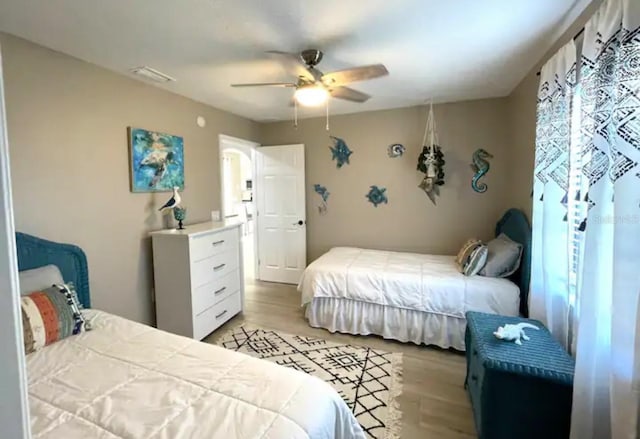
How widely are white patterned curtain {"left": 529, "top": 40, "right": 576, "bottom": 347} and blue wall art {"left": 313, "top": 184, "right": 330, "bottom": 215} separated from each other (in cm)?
273

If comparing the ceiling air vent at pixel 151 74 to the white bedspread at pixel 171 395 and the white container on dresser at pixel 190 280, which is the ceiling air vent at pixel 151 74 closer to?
the white container on dresser at pixel 190 280

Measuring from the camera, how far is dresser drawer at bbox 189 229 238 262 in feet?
9.43

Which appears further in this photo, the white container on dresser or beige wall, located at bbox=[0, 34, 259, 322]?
the white container on dresser

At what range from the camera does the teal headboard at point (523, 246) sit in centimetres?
271

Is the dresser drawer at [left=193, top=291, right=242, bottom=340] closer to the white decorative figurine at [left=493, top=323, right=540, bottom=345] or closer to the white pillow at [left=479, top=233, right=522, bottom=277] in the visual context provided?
the white decorative figurine at [left=493, top=323, right=540, bottom=345]

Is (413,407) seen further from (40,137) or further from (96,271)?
(40,137)

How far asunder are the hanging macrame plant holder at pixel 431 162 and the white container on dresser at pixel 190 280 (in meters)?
2.47

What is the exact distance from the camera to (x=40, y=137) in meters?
2.23

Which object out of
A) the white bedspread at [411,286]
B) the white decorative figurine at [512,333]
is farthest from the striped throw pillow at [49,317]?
the white decorative figurine at [512,333]

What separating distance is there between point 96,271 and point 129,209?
0.59 m

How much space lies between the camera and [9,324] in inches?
18.1

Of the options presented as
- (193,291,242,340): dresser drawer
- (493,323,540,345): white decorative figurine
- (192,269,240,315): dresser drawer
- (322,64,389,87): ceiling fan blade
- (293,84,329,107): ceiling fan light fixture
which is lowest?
(193,291,242,340): dresser drawer

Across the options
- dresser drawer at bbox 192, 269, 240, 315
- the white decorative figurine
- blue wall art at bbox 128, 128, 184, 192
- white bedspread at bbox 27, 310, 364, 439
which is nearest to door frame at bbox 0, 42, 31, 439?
white bedspread at bbox 27, 310, 364, 439

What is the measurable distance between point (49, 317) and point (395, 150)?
3766 millimetres
